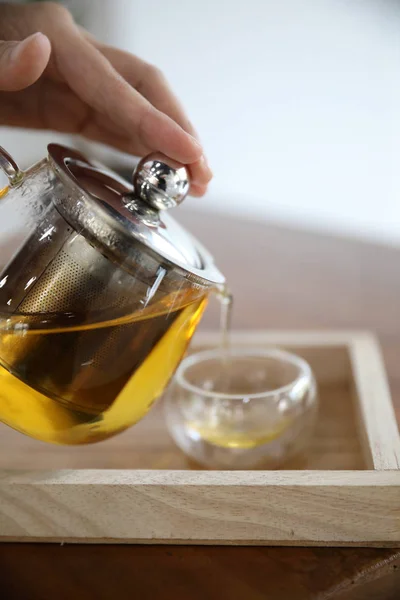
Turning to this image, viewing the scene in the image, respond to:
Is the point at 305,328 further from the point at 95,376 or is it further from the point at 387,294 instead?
the point at 95,376

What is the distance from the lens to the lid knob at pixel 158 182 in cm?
43

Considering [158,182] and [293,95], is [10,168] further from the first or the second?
[293,95]

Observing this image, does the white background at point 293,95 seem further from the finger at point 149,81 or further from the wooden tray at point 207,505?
the wooden tray at point 207,505

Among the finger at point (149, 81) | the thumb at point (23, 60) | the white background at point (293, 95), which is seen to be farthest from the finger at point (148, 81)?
the white background at point (293, 95)

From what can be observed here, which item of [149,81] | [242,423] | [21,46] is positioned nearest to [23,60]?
[21,46]

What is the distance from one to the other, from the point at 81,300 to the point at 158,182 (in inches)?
3.6

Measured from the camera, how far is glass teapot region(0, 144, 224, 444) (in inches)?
15.1

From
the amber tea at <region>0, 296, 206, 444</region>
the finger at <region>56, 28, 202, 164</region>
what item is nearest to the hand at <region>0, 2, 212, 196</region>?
the finger at <region>56, 28, 202, 164</region>

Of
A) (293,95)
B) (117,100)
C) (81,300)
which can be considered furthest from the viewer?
(293,95)

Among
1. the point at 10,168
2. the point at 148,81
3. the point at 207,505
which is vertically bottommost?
the point at 207,505

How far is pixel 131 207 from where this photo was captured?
1.36ft

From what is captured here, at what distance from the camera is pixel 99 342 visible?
1.28 ft

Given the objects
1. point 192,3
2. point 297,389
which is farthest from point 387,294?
point 192,3

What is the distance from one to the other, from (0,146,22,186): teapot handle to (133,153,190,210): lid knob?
70 millimetres
